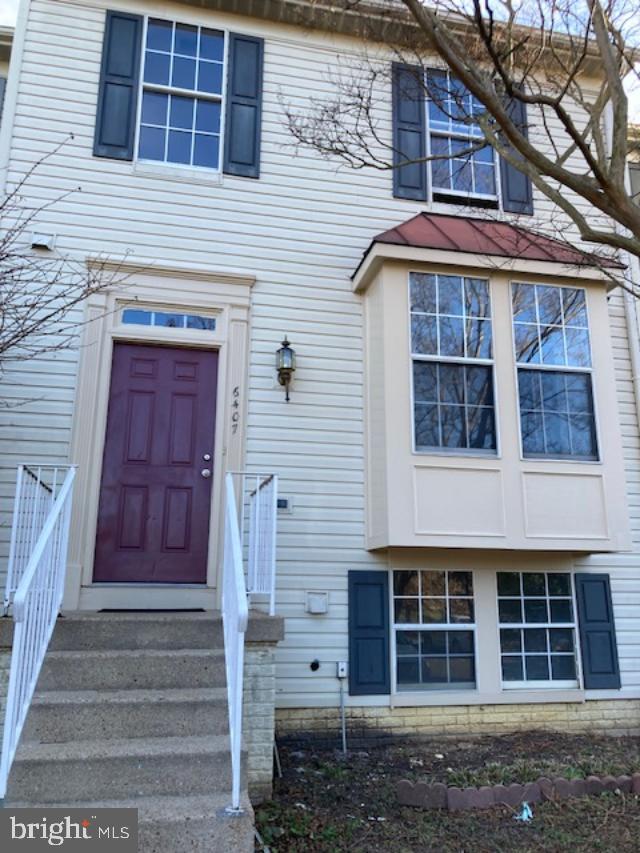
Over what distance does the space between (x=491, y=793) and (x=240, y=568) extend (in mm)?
2042

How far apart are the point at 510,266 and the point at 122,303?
341 cm

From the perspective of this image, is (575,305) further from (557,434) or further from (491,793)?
(491,793)

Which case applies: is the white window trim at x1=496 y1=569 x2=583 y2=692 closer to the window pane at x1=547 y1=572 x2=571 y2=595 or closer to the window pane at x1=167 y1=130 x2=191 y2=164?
the window pane at x1=547 y1=572 x2=571 y2=595

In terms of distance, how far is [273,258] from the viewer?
18.7ft

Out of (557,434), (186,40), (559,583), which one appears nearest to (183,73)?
(186,40)

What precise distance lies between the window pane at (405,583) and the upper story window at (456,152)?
147 inches

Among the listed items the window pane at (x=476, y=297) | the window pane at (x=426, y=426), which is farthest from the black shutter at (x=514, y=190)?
the window pane at (x=426, y=426)

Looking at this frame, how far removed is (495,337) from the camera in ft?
18.1

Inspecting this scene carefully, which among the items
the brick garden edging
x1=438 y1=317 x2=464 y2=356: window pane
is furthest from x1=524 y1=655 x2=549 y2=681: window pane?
x1=438 y1=317 x2=464 y2=356: window pane

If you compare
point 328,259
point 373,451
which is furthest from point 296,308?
point 373,451

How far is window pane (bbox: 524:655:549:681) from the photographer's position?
5387mm

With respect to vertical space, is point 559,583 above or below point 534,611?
above

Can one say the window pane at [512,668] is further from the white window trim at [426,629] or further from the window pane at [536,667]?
the white window trim at [426,629]

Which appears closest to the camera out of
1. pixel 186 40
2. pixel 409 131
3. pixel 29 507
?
pixel 29 507
